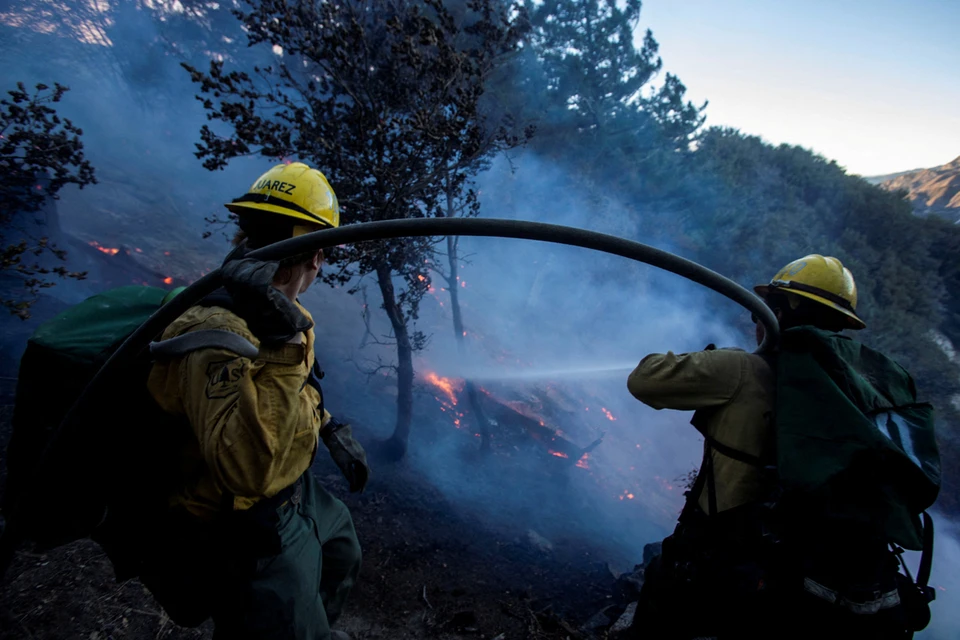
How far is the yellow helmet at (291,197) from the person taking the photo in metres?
2.19

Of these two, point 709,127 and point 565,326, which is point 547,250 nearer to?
point 565,326

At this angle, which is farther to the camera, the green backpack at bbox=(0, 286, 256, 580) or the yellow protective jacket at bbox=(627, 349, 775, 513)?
the yellow protective jacket at bbox=(627, 349, 775, 513)

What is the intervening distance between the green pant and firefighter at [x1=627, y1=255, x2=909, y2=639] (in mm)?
2233

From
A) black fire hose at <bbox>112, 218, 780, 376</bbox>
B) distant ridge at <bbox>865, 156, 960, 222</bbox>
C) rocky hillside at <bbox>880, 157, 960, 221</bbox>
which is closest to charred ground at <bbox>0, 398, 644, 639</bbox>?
black fire hose at <bbox>112, 218, 780, 376</bbox>

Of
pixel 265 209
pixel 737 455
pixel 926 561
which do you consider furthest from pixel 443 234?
pixel 926 561

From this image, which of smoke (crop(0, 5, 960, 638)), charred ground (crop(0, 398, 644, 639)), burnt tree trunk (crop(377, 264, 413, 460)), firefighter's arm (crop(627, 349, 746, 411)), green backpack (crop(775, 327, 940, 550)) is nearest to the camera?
green backpack (crop(775, 327, 940, 550))

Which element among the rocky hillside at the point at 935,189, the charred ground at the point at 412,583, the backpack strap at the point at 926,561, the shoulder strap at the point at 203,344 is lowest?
the charred ground at the point at 412,583

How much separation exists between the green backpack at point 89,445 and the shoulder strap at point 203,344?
121mm

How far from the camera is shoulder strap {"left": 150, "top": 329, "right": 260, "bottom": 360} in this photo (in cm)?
163

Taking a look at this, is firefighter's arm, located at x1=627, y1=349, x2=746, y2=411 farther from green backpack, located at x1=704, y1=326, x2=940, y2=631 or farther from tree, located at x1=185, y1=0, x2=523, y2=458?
tree, located at x1=185, y1=0, x2=523, y2=458

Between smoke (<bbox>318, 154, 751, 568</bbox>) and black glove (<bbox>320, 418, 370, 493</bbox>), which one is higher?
black glove (<bbox>320, 418, 370, 493</bbox>)

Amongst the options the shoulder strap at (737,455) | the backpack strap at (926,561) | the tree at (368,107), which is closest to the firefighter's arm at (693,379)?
the shoulder strap at (737,455)

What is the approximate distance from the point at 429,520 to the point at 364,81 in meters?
6.39

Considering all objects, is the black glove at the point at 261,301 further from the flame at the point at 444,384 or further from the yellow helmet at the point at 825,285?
the flame at the point at 444,384
